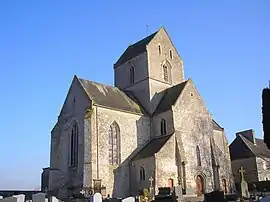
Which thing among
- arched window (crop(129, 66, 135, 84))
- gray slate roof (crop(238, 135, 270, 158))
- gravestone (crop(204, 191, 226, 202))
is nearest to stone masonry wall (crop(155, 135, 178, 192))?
gravestone (crop(204, 191, 226, 202))

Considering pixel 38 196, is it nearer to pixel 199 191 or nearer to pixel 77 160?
pixel 77 160

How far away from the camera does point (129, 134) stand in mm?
33656

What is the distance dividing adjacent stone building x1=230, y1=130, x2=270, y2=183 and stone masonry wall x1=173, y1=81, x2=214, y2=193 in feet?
33.4

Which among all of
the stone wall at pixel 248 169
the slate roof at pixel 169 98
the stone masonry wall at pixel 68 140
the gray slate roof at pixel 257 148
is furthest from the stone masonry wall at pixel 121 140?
the gray slate roof at pixel 257 148

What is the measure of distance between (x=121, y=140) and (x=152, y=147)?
319 centimetres

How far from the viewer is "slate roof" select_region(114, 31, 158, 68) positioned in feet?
132

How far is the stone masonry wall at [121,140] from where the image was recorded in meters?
30.4

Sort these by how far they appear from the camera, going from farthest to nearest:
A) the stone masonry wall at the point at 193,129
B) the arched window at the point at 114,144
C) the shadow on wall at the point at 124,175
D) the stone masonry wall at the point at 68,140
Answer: the stone masonry wall at the point at 193,129, the arched window at the point at 114,144, the stone masonry wall at the point at 68,140, the shadow on wall at the point at 124,175

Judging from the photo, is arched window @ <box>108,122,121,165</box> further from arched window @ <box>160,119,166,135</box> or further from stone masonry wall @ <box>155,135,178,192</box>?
arched window @ <box>160,119,166,135</box>

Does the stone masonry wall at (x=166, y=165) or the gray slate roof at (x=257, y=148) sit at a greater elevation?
the gray slate roof at (x=257, y=148)

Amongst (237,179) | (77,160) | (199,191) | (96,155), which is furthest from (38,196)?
(237,179)

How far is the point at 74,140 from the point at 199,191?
1357cm

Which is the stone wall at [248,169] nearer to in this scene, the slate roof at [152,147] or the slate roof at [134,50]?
the slate roof at [152,147]

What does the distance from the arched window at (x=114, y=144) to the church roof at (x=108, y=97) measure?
2.18m
